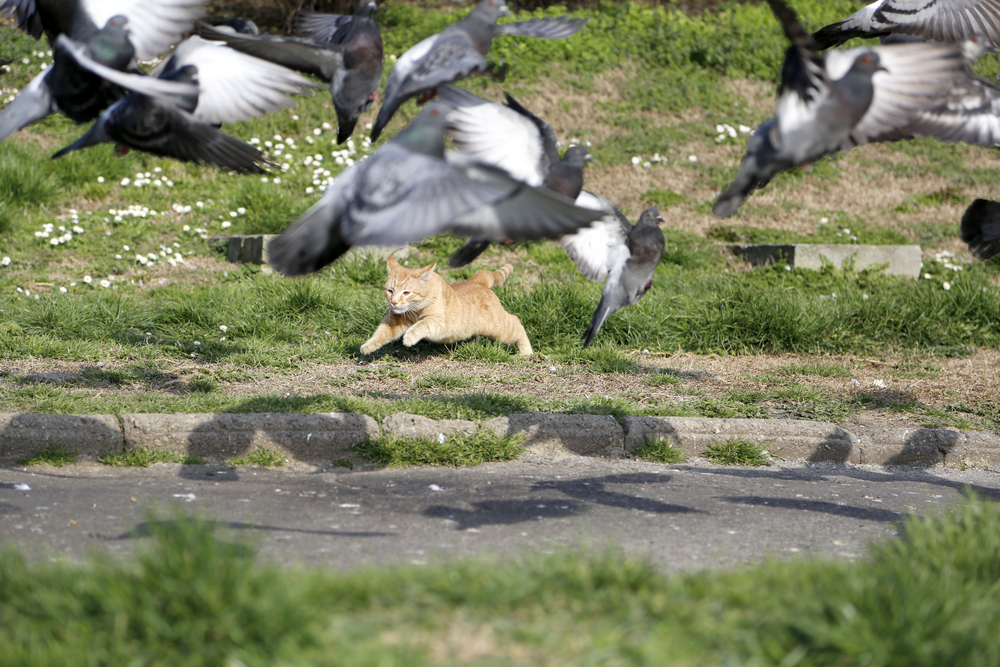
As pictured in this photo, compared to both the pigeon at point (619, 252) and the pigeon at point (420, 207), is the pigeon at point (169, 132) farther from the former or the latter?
the pigeon at point (619, 252)

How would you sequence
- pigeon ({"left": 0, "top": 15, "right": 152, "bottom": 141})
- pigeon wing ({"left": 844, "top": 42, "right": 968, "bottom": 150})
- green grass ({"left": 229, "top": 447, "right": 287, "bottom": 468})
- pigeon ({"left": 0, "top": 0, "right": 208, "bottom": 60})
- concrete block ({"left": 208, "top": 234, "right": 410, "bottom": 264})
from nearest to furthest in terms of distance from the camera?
pigeon wing ({"left": 844, "top": 42, "right": 968, "bottom": 150}), pigeon ({"left": 0, "top": 15, "right": 152, "bottom": 141}), pigeon ({"left": 0, "top": 0, "right": 208, "bottom": 60}), green grass ({"left": 229, "top": 447, "right": 287, "bottom": 468}), concrete block ({"left": 208, "top": 234, "right": 410, "bottom": 264})

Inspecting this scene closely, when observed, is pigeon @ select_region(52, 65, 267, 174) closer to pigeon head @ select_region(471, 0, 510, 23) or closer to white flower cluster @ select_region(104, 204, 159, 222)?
pigeon head @ select_region(471, 0, 510, 23)

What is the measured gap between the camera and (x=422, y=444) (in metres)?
4.38

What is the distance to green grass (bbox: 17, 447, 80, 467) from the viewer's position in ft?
13.3

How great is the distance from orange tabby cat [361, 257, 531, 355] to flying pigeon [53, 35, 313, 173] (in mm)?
2539

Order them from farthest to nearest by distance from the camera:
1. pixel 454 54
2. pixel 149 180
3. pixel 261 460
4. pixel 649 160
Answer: pixel 649 160 < pixel 149 180 < pixel 261 460 < pixel 454 54

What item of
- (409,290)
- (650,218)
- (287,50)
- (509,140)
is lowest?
(409,290)

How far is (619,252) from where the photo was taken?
4.06 metres

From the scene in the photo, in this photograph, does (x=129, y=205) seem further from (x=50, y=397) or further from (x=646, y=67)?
(x=646, y=67)

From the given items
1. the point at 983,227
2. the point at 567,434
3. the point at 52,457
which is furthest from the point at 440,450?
the point at 983,227

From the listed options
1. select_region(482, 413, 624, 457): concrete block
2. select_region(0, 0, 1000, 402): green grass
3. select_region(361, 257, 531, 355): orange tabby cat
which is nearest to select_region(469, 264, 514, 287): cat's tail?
select_region(0, 0, 1000, 402): green grass

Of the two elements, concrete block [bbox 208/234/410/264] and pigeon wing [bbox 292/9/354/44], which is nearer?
pigeon wing [bbox 292/9/354/44]

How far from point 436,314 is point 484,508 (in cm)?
268

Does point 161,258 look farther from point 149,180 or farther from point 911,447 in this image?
point 911,447
